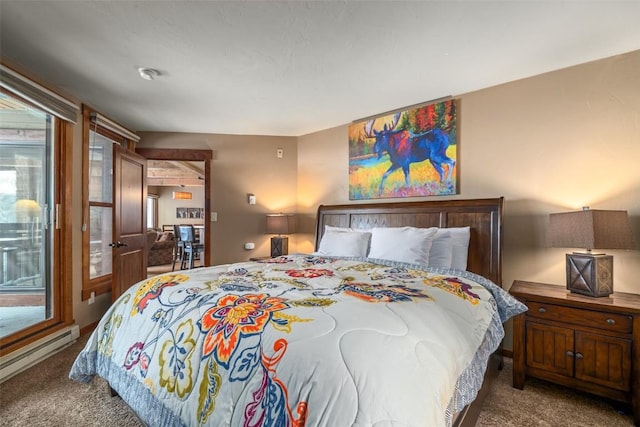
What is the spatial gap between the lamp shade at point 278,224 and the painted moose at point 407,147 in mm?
1280

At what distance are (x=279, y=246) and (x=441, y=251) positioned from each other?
A: 7.07ft

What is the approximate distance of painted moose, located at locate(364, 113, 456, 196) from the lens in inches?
117

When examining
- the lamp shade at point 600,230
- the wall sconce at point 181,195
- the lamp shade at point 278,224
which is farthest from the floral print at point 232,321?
the wall sconce at point 181,195

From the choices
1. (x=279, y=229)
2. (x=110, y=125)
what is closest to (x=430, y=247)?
(x=279, y=229)

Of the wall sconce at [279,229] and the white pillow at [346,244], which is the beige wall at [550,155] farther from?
the wall sconce at [279,229]

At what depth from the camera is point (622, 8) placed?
172cm

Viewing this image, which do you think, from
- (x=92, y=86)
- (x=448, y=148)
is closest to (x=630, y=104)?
(x=448, y=148)

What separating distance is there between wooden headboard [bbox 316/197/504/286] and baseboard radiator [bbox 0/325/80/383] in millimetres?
2909

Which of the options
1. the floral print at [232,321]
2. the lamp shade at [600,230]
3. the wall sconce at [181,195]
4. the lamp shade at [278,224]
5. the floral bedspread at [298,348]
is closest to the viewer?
the floral bedspread at [298,348]

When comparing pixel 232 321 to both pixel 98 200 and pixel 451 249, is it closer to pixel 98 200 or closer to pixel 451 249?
pixel 451 249

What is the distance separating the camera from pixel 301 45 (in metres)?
2.10

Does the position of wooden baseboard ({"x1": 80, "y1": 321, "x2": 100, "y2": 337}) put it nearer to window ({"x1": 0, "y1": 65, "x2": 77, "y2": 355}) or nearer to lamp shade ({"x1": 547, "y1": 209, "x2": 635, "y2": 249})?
window ({"x1": 0, "y1": 65, "x2": 77, "y2": 355})

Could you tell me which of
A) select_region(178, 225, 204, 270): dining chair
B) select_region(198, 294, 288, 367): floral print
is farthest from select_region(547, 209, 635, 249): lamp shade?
select_region(178, 225, 204, 270): dining chair

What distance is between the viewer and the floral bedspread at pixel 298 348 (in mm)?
904
